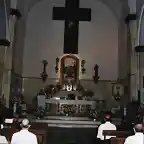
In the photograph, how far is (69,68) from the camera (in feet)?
55.1

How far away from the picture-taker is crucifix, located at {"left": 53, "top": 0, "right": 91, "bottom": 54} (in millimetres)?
17328

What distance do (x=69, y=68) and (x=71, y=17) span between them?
10.5ft

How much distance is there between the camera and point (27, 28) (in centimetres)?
1764

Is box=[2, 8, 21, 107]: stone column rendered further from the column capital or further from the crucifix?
the crucifix

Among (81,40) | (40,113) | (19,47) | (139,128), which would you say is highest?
(81,40)

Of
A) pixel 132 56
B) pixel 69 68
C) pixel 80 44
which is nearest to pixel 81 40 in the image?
pixel 80 44

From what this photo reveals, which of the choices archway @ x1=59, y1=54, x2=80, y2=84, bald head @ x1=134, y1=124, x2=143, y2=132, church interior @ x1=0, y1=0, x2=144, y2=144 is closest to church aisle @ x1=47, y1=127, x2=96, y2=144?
church interior @ x1=0, y1=0, x2=144, y2=144

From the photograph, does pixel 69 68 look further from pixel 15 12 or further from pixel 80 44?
pixel 15 12

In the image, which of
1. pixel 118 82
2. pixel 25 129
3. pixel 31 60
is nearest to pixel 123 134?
pixel 25 129

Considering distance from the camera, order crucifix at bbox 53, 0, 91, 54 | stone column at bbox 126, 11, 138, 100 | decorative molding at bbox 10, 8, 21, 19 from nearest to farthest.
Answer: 1. stone column at bbox 126, 11, 138, 100
2. decorative molding at bbox 10, 8, 21, 19
3. crucifix at bbox 53, 0, 91, 54

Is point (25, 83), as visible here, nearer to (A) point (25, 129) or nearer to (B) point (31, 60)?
(B) point (31, 60)

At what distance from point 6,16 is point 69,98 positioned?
5315 millimetres

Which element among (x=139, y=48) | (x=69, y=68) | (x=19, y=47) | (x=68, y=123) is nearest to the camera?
(x=68, y=123)

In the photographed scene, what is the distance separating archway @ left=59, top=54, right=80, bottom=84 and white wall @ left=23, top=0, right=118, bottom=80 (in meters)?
0.50
